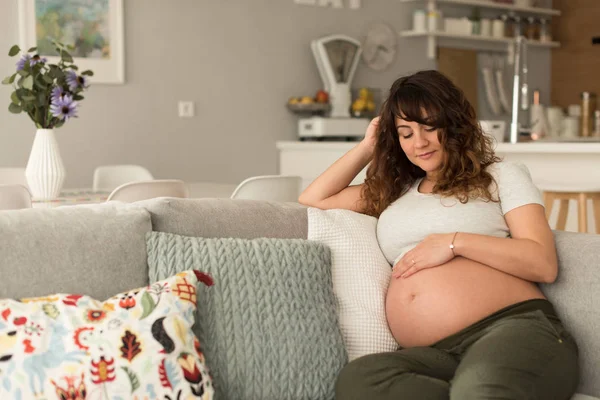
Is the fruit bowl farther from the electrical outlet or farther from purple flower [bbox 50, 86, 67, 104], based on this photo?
purple flower [bbox 50, 86, 67, 104]

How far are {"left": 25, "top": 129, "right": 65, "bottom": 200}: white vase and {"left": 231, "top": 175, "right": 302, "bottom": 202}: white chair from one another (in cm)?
71

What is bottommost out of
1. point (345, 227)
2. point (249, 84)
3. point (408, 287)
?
point (408, 287)

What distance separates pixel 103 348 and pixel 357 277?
682 mm

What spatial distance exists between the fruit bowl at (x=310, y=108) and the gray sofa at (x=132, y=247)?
3.45 metres

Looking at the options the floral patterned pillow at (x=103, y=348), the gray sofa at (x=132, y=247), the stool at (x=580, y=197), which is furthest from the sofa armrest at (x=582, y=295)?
the stool at (x=580, y=197)

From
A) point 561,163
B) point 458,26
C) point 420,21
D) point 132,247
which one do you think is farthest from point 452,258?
point 458,26

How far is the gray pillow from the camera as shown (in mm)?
1740

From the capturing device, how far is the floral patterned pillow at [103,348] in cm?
A: 149

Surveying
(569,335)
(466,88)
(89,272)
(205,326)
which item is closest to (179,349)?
(205,326)

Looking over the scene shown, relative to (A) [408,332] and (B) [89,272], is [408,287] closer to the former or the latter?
(A) [408,332]

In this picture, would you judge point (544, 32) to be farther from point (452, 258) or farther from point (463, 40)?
point (452, 258)

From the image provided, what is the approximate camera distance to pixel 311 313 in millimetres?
1834

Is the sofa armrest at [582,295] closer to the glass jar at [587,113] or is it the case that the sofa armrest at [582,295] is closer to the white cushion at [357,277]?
the white cushion at [357,277]

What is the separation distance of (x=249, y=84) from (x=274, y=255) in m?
3.72
